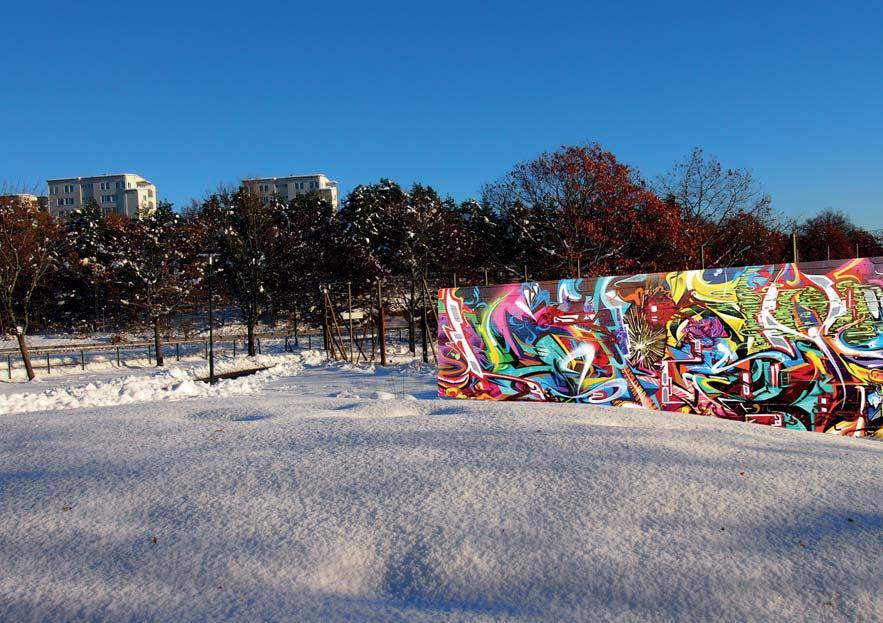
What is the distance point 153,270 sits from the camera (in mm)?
28453

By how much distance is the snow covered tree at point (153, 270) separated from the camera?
2817 cm

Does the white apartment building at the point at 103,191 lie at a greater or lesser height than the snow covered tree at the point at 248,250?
greater

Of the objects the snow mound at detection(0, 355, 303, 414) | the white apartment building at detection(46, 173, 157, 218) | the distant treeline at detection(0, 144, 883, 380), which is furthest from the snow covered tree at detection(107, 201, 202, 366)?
the white apartment building at detection(46, 173, 157, 218)

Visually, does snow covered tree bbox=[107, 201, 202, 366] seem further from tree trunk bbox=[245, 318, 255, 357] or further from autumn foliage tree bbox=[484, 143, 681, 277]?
autumn foliage tree bbox=[484, 143, 681, 277]

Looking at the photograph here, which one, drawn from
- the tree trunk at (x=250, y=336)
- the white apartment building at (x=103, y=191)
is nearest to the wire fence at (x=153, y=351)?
the tree trunk at (x=250, y=336)

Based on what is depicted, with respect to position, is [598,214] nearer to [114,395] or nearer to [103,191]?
[114,395]

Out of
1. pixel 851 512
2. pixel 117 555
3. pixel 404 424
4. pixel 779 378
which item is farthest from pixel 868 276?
pixel 117 555

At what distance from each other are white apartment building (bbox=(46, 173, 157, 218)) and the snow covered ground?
98.2 metres

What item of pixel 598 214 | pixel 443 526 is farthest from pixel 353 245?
pixel 443 526

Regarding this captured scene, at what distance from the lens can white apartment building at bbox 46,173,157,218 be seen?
306 ft

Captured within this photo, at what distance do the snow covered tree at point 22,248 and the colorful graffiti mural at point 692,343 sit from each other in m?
16.9

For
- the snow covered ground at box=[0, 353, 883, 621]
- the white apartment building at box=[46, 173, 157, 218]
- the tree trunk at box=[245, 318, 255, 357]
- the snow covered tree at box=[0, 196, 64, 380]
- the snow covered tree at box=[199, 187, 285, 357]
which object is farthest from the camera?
the white apartment building at box=[46, 173, 157, 218]

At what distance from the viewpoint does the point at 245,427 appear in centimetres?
657

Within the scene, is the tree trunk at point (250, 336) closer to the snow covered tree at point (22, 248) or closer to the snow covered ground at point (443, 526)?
the snow covered tree at point (22, 248)
